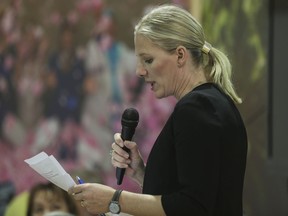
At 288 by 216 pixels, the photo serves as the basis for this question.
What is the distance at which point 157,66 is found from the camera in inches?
76.4

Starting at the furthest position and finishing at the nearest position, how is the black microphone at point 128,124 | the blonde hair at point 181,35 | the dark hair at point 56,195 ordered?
the dark hair at point 56,195 < the black microphone at point 128,124 < the blonde hair at point 181,35

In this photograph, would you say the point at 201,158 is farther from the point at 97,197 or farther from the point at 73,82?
the point at 73,82

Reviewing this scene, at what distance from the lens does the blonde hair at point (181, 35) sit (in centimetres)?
191

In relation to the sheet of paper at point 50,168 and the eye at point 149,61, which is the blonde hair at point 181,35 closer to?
the eye at point 149,61

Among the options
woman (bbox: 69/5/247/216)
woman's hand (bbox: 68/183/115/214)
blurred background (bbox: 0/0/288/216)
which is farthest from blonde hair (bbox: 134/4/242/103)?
blurred background (bbox: 0/0/288/216)

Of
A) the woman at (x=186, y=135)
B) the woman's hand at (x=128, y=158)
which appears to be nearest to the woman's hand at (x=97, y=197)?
the woman at (x=186, y=135)

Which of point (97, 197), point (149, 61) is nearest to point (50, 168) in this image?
point (97, 197)

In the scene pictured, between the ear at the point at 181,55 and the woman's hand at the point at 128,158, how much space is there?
31 centimetres

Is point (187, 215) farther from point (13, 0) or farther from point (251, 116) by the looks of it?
point (13, 0)

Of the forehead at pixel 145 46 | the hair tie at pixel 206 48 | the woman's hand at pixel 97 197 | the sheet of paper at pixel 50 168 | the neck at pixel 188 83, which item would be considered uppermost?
the forehead at pixel 145 46

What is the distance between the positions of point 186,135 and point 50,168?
402mm

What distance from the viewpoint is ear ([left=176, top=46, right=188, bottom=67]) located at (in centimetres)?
192

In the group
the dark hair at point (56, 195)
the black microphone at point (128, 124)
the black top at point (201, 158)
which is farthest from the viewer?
the dark hair at point (56, 195)

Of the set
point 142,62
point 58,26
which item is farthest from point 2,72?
point 142,62
